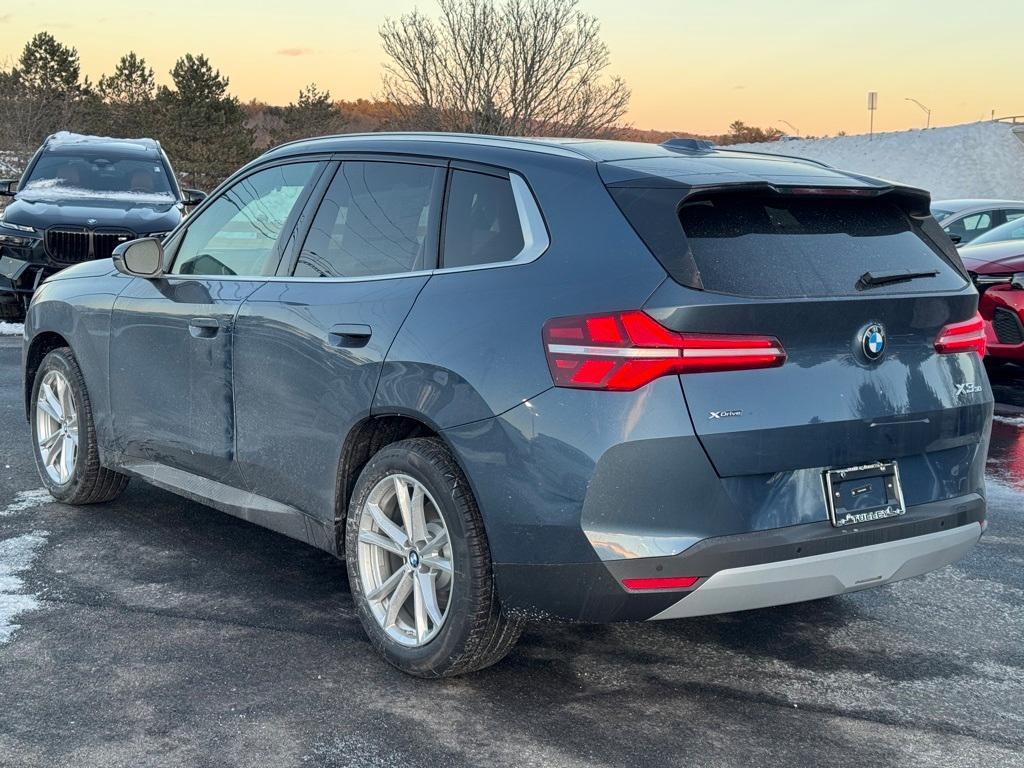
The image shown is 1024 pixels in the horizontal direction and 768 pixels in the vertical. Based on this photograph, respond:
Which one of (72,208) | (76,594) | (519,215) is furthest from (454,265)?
(72,208)

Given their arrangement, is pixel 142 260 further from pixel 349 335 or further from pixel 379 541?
pixel 379 541

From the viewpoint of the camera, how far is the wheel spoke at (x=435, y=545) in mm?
3787

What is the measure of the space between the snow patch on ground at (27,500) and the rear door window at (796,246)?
3915 mm

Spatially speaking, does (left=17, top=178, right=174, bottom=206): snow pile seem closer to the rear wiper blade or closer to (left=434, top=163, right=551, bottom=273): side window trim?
(left=434, top=163, right=551, bottom=273): side window trim

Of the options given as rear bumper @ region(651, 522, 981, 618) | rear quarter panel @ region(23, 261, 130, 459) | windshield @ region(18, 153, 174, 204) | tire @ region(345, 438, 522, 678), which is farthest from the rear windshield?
windshield @ region(18, 153, 174, 204)

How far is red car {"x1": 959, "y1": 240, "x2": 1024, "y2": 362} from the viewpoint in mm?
9664

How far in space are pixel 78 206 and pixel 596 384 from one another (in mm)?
10197

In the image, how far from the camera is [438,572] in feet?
12.6

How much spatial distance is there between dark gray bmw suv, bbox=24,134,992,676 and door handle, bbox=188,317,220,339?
3.9 inches

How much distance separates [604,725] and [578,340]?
3.70 ft

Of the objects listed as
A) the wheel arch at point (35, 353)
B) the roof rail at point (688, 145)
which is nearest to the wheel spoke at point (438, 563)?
the roof rail at point (688, 145)

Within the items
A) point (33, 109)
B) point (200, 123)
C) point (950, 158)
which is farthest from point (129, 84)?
point (950, 158)

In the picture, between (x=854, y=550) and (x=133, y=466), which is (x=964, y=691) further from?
(x=133, y=466)

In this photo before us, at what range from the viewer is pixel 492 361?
3.52m
